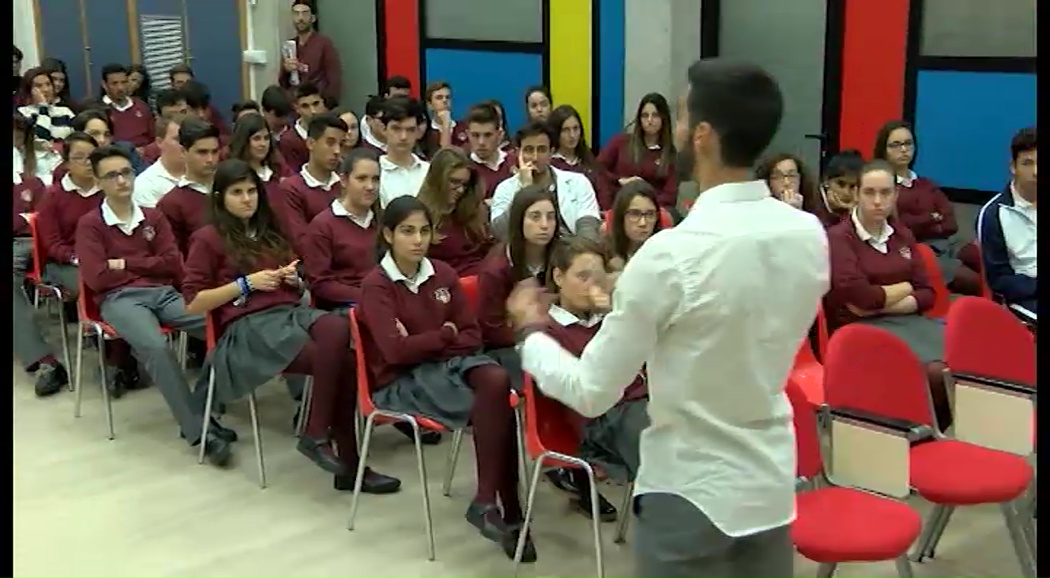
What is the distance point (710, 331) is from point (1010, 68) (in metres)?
4.43

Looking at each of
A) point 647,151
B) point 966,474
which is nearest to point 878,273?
point 966,474

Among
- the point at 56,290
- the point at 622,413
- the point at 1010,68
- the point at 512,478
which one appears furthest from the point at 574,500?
the point at 1010,68

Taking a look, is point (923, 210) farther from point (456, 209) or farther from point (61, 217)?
point (61, 217)

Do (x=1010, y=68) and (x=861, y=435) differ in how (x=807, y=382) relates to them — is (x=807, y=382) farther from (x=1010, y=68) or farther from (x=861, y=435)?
(x=1010, y=68)

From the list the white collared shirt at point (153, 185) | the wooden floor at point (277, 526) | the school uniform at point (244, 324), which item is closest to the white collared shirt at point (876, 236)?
the wooden floor at point (277, 526)

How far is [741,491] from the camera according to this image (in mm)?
1726

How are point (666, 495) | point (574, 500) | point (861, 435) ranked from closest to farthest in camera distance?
1. point (666, 495)
2. point (861, 435)
3. point (574, 500)

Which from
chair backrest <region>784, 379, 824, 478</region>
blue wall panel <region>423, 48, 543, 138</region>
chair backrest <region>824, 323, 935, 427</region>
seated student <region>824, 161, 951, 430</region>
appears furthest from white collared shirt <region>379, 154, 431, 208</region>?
blue wall panel <region>423, 48, 543, 138</region>

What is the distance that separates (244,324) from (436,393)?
0.82m

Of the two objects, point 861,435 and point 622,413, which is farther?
point 622,413

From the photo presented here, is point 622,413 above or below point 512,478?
above

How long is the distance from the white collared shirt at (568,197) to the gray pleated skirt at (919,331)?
1327 mm

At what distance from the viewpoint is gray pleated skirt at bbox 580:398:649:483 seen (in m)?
2.88

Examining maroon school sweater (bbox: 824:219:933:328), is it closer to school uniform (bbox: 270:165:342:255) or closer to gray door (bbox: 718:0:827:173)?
school uniform (bbox: 270:165:342:255)
